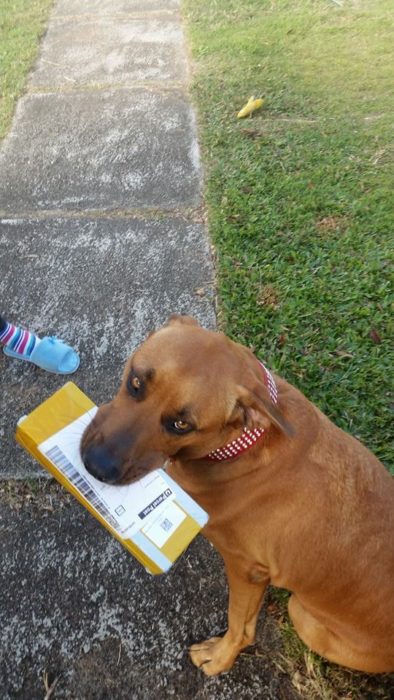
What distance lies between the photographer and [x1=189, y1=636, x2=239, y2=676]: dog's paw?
8.22 feet

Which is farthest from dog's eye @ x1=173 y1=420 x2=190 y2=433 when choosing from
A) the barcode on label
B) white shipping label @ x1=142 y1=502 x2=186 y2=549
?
the barcode on label

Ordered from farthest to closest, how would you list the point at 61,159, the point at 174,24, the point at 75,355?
the point at 174,24 → the point at 61,159 → the point at 75,355

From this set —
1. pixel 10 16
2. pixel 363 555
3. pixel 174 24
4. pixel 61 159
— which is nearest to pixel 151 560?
pixel 363 555

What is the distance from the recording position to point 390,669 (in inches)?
89.3

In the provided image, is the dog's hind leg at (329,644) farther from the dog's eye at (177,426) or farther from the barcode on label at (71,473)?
the barcode on label at (71,473)

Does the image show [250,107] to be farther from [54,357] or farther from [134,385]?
[134,385]

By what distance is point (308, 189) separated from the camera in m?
4.95

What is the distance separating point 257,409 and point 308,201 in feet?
10.6

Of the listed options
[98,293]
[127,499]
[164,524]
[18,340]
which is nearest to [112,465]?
[127,499]

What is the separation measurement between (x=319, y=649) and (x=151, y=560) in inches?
41.6

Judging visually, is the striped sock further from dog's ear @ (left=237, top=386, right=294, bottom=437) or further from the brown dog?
dog's ear @ (left=237, top=386, right=294, bottom=437)

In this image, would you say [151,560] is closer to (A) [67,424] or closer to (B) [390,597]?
(A) [67,424]

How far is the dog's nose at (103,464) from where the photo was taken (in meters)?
2.00

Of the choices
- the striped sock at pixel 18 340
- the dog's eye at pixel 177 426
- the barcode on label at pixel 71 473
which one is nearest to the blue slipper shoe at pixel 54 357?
the striped sock at pixel 18 340
